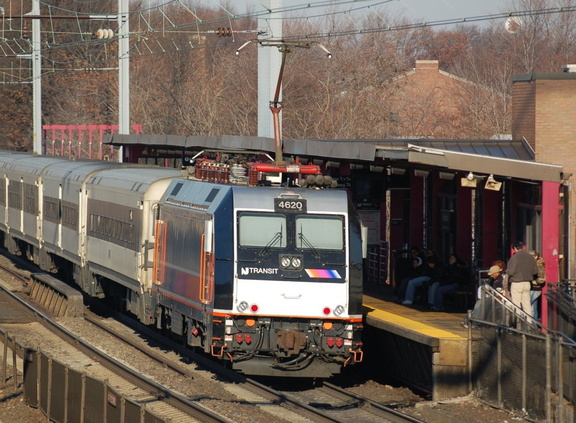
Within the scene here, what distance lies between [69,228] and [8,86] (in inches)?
1972

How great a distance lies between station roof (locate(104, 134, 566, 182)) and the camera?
16.7 meters

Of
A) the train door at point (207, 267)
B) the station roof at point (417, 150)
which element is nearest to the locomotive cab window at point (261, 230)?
the train door at point (207, 267)

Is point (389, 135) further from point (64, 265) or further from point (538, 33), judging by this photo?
point (64, 265)

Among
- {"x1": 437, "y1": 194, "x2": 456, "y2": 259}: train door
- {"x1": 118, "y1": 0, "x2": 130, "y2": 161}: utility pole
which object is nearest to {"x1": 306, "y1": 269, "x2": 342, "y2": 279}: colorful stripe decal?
{"x1": 437, "y1": 194, "x2": 456, "y2": 259}: train door

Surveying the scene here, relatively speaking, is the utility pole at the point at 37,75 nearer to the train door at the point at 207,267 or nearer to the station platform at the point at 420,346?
the station platform at the point at 420,346

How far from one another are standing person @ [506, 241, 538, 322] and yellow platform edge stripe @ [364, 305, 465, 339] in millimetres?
1105

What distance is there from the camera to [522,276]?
55.3 feet

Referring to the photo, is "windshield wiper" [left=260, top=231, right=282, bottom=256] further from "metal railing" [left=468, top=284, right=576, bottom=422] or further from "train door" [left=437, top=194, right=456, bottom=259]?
"train door" [left=437, top=194, right=456, bottom=259]

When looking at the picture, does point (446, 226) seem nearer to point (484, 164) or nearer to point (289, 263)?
point (484, 164)

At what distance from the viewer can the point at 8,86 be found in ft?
245

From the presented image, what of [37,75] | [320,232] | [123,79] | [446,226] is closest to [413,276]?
[446,226]

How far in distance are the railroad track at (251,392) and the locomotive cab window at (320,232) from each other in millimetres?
2242

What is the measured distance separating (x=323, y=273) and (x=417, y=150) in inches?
89.4

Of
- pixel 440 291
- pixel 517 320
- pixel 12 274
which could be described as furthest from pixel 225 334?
pixel 12 274
